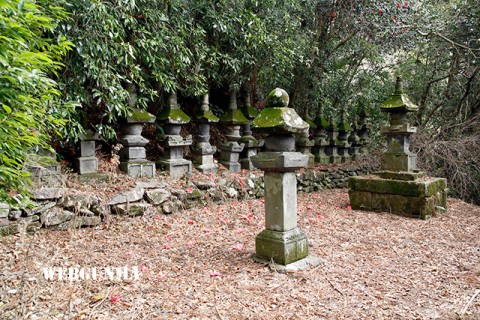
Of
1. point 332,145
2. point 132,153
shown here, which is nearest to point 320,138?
point 332,145

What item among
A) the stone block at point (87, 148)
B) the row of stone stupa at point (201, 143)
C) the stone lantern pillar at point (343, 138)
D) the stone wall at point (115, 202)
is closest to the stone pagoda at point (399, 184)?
the row of stone stupa at point (201, 143)

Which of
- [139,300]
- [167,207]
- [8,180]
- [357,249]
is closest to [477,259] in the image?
[357,249]

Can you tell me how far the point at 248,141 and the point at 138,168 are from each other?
2241 mm

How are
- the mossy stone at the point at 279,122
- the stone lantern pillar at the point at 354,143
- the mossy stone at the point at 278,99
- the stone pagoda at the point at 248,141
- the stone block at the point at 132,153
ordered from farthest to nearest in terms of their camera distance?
the stone lantern pillar at the point at 354,143 → the stone pagoda at the point at 248,141 → the stone block at the point at 132,153 → the mossy stone at the point at 278,99 → the mossy stone at the point at 279,122

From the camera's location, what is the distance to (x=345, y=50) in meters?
8.51

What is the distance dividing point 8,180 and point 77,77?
6.31 ft

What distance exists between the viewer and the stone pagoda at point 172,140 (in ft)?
18.0

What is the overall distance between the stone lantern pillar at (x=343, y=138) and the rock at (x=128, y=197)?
534 cm

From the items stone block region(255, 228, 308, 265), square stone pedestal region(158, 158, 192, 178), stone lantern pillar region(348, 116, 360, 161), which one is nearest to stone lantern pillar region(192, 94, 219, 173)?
square stone pedestal region(158, 158, 192, 178)

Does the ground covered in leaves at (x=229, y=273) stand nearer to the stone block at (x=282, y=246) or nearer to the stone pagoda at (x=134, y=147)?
the stone block at (x=282, y=246)

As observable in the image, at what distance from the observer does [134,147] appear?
5129mm

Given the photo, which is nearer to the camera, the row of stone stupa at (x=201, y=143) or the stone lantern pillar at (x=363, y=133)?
the row of stone stupa at (x=201, y=143)

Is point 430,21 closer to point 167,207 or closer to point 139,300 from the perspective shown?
point 167,207

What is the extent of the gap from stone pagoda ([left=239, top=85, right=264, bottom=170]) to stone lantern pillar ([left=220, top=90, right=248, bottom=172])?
6.4 inches
